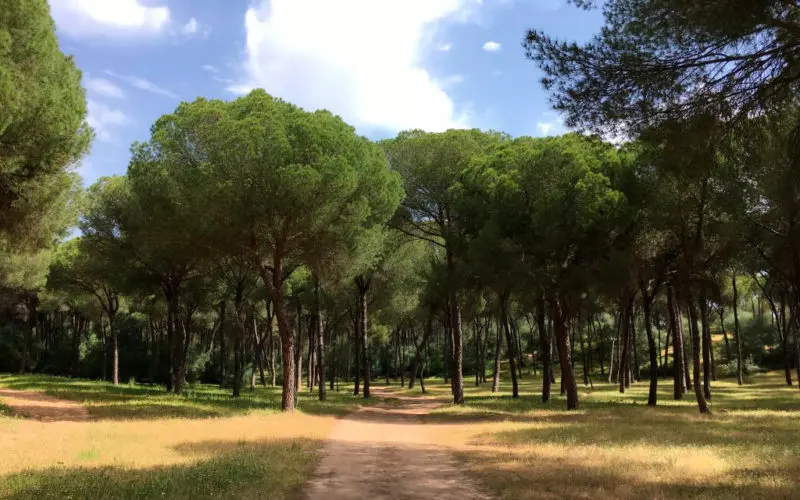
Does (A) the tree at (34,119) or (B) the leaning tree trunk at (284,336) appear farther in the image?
(B) the leaning tree trunk at (284,336)

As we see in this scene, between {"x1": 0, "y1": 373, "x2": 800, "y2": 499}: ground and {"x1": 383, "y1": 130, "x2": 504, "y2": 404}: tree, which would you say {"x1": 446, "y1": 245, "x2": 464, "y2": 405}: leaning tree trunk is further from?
{"x1": 0, "y1": 373, "x2": 800, "y2": 499}: ground

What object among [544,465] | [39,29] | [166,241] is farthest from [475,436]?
[39,29]

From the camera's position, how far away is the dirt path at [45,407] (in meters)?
15.3

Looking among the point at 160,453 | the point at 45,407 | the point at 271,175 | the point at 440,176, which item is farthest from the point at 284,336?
the point at 440,176

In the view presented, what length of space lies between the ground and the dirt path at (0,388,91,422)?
0.22 feet

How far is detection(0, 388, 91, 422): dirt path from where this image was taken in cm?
1531

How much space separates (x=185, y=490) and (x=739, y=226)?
65.1 feet

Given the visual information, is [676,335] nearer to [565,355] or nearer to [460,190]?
[565,355]

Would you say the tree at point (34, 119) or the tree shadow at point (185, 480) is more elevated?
the tree at point (34, 119)

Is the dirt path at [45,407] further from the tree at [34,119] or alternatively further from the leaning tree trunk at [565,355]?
the leaning tree trunk at [565,355]

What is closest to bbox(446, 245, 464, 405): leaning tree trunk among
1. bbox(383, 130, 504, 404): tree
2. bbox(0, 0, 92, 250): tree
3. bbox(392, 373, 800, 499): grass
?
bbox(383, 130, 504, 404): tree

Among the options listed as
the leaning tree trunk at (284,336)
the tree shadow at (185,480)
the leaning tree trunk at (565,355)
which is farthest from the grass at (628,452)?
the leaning tree trunk at (284,336)

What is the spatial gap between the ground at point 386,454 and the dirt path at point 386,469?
0.03m

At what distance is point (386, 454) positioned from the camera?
11141 millimetres
